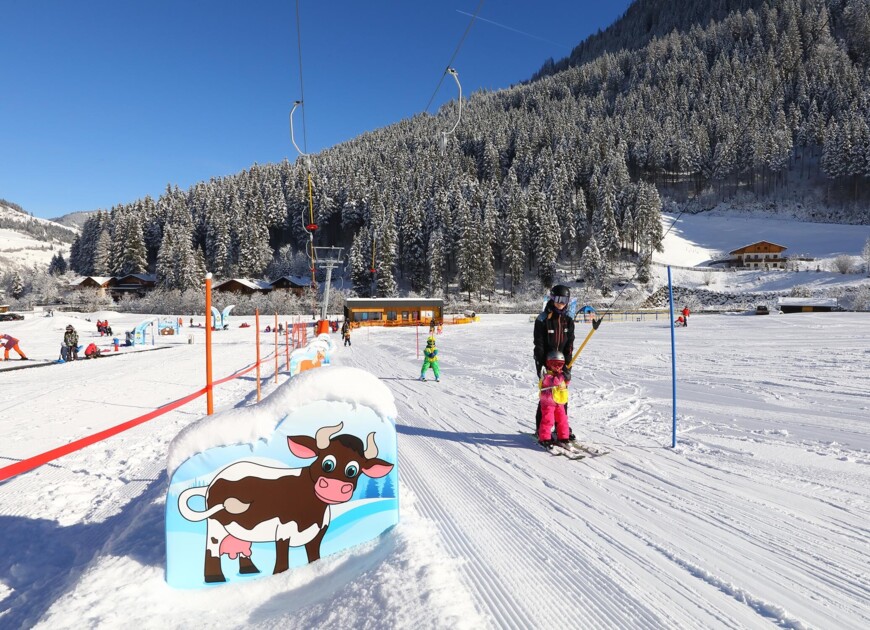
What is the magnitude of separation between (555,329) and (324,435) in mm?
3460

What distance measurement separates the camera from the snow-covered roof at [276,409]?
2.45m

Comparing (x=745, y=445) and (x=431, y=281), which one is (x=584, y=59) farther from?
(x=745, y=445)

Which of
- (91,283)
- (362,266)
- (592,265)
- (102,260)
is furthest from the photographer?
(102,260)

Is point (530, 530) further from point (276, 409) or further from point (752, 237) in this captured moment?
point (752, 237)

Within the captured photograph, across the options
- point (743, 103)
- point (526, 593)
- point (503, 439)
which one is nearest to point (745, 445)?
point (503, 439)

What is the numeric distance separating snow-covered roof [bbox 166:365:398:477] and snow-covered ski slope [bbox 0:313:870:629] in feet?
0.35

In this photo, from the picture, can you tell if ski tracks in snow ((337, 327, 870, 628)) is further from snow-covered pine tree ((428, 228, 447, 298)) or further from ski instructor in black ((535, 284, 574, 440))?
snow-covered pine tree ((428, 228, 447, 298))

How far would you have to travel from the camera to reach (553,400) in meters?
5.23

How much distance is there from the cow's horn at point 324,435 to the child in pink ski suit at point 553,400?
3124 mm

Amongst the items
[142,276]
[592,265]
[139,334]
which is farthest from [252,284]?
[592,265]

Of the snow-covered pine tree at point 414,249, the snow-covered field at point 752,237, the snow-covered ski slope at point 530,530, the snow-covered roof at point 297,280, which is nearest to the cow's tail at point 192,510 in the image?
the snow-covered ski slope at point 530,530

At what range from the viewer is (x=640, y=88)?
381 ft

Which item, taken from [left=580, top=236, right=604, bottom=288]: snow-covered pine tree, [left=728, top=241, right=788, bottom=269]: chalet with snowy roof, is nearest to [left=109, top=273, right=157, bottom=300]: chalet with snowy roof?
[left=580, top=236, right=604, bottom=288]: snow-covered pine tree

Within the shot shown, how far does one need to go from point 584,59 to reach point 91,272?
706 ft
